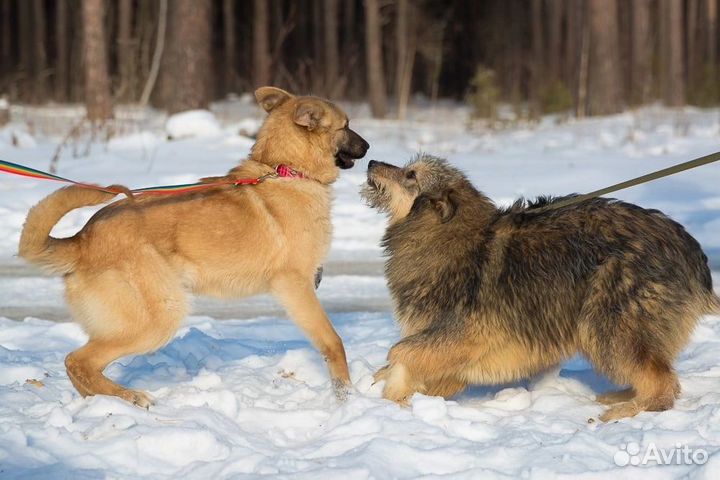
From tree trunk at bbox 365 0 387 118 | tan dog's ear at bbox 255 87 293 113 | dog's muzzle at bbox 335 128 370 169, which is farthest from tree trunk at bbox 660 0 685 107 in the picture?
tan dog's ear at bbox 255 87 293 113

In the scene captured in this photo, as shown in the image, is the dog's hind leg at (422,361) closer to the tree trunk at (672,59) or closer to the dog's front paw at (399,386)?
the dog's front paw at (399,386)

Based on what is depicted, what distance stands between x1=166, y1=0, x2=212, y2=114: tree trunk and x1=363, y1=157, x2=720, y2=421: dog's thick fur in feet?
39.4

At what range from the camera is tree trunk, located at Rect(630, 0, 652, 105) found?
21812mm

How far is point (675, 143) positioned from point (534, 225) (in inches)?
403

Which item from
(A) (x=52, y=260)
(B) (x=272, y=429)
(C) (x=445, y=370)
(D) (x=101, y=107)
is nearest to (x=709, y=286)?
(C) (x=445, y=370)

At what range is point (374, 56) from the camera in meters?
22.6

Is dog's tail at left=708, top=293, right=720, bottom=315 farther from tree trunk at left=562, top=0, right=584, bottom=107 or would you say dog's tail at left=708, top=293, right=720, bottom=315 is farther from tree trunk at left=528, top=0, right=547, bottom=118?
tree trunk at left=562, top=0, right=584, bottom=107

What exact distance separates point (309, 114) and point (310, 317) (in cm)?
128

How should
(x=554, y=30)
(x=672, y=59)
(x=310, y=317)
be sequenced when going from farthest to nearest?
(x=554, y=30) < (x=672, y=59) < (x=310, y=317)

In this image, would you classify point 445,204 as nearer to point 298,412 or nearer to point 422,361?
point 422,361

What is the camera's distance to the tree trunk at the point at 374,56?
22.1 meters

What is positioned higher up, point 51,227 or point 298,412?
point 51,227

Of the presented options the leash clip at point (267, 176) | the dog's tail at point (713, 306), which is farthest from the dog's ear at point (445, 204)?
the dog's tail at point (713, 306)

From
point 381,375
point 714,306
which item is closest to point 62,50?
point 381,375
